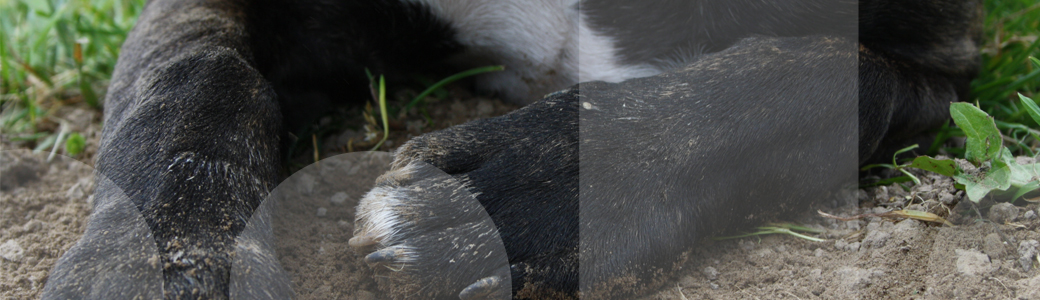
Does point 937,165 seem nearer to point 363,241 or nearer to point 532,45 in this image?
point 532,45

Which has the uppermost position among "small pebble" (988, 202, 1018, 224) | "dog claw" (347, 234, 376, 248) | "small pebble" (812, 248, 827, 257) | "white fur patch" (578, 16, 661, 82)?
"white fur patch" (578, 16, 661, 82)

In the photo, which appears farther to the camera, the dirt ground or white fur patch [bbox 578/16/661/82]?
white fur patch [bbox 578/16/661/82]

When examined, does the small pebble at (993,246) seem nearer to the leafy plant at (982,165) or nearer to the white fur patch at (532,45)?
the leafy plant at (982,165)

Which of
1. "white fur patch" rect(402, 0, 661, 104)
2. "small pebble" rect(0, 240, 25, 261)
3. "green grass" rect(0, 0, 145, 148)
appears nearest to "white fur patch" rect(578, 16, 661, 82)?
"white fur patch" rect(402, 0, 661, 104)

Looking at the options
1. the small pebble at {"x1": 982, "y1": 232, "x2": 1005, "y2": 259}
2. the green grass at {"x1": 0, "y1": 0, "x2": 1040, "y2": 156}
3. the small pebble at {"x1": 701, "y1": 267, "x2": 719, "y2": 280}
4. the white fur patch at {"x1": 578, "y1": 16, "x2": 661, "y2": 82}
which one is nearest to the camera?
the small pebble at {"x1": 982, "y1": 232, "x2": 1005, "y2": 259}

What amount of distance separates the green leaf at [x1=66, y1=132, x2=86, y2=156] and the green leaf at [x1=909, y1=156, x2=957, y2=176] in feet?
7.67

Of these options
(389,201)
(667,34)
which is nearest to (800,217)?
(667,34)

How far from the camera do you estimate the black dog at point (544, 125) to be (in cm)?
130

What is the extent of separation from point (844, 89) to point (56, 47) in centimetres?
288

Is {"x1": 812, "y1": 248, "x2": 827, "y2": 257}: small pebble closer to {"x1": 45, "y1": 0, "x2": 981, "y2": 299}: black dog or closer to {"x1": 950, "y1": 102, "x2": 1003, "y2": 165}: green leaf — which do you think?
{"x1": 45, "y1": 0, "x2": 981, "y2": 299}: black dog

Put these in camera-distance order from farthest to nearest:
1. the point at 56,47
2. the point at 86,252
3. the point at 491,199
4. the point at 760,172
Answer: the point at 56,47 < the point at 760,172 < the point at 491,199 < the point at 86,252

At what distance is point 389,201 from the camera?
136 centimetres

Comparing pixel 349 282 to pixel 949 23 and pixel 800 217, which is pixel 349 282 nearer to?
pixel 800 217

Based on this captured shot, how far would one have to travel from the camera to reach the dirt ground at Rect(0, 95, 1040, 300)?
4.40 ft
